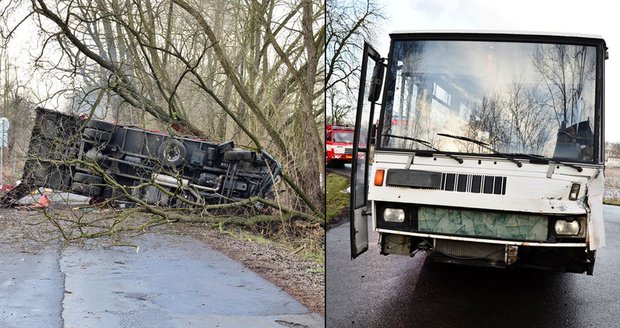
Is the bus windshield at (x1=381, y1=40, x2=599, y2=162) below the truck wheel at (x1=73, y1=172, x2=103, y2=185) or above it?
above

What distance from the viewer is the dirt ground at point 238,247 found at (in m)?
7.54

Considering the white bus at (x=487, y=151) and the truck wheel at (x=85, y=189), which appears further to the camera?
the truck wheel at (x=85, y=189)

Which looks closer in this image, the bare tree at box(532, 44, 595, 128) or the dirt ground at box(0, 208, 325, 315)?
the bare tree at box(532, 44, 595, 128)

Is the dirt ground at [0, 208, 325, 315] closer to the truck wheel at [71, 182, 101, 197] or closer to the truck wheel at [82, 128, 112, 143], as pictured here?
the truck wheel at [71, 182, 101, 197]

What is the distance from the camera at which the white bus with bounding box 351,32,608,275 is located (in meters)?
3.46

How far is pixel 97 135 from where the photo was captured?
10.4 m

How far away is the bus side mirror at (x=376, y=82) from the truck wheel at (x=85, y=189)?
7.64 m

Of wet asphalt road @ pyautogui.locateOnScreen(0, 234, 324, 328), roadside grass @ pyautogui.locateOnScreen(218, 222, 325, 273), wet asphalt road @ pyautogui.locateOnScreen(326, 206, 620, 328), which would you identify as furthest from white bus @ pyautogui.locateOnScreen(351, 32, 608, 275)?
roadside grass @ pyautogui.locateOnScreen(218, 222, 325, 273)

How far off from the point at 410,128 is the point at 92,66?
7.81 meters

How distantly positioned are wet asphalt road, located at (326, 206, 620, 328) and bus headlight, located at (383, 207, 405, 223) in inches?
20.2

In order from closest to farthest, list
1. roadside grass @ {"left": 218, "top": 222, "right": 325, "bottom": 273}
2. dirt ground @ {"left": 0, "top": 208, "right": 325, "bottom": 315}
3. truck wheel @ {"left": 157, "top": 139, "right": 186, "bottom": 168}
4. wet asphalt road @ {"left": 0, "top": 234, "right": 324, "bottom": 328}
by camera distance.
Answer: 1. wet asphalt road @ {"left": 0, "top": 234, "right": 324, "bottom": 328}
2. dirt ground @ {"left": 0, "top": 208, "right": 325, "bottom": 315}
3. roadside grass @ {"left": 218, "top": 222, "right": 325, "bottom": 273}
4. truck wheel @ {"left": 157, "top": 139, "right": 186, "bottom": 168}

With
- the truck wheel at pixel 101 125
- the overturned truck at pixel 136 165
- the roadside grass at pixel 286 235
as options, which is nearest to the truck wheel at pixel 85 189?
the overturned truck at pixel 136 165

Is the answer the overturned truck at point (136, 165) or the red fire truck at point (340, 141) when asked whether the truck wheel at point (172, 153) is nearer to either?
the overturned truck at point (136, 165)

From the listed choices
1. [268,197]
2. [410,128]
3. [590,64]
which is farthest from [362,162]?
[268,197]
